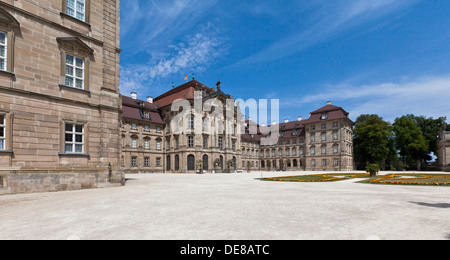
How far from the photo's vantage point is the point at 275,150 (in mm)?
80250

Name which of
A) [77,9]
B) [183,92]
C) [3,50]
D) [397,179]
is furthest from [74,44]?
[183,92]

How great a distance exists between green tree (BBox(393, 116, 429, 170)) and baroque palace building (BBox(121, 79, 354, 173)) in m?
11.0

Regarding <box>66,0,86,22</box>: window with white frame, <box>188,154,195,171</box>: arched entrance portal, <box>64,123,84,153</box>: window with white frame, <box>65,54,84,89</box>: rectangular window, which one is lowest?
<box>188,154,195,171</box>: arched entrance portal

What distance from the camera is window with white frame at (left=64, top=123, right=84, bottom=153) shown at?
1531 cm

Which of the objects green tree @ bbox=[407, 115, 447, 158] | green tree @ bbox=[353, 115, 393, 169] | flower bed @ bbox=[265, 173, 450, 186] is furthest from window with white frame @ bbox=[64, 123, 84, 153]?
green tree @ bbox=[407, 115, 447, 158]

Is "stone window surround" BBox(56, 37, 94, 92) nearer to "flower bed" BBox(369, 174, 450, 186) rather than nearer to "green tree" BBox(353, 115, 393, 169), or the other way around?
"flower bed" BBox(369, 174, 450, 186)

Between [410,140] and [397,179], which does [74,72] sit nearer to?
[397,179]

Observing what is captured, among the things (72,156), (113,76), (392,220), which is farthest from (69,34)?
(392,220)

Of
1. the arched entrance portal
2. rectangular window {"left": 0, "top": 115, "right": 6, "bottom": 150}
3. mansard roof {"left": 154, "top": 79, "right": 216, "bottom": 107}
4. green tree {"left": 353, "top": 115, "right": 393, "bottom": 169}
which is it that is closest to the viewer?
rectangular window {"left": 0, "top": 115, "right": 6, "bottom": 150}

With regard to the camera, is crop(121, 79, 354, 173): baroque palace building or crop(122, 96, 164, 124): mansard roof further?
crop(121, 79, 354, 173): baroque palace building

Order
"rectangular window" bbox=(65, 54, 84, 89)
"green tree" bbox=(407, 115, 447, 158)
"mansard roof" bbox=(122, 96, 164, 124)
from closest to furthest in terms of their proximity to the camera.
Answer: "rectangular window" bbox=(65, 54, 84, 89) < "mansard roof" bbox=(122, 96, 164, 124) < "green tree" bbox=(407, 115, 447, 158)

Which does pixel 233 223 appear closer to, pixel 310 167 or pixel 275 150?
pixel 310 167

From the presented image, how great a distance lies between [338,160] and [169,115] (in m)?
43.5
